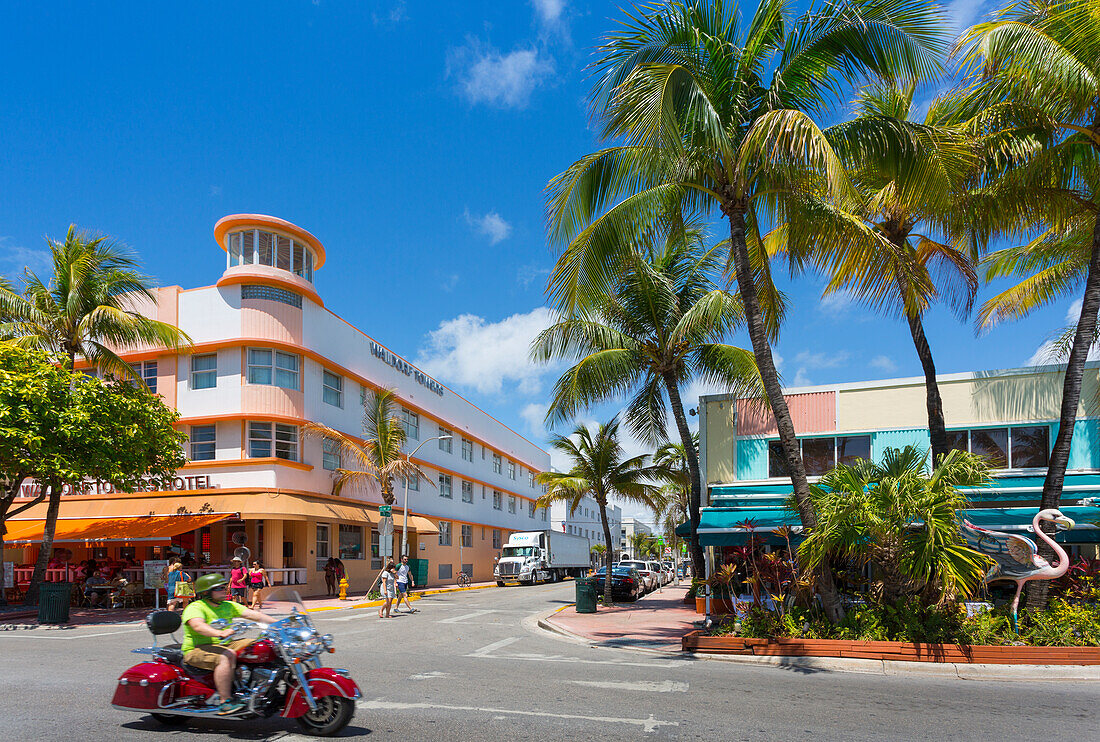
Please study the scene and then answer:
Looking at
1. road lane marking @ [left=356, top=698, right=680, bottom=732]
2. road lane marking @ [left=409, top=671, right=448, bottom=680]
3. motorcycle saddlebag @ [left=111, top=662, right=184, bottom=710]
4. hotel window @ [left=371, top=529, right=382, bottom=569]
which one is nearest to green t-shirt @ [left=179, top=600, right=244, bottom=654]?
motorcycle saddlebag @ [left=111, top=662, right=184, bottom=710]

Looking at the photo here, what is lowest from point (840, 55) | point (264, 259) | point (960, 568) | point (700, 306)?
point (960, 568)

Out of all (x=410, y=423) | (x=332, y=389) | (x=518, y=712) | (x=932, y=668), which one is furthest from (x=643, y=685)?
(x=410, y=423)

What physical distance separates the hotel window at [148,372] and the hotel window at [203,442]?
8.98 ft

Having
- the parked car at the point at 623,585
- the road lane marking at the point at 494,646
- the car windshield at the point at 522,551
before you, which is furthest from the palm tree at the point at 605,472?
the car windshield at the point at 522,551

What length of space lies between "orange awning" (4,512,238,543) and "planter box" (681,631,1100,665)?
20.2 meters

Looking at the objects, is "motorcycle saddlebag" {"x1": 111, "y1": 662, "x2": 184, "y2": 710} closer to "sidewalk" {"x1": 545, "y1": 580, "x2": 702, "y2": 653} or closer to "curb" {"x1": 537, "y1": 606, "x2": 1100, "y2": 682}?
"curb" {"x1": 537, "y1": 606, "x2": 1100, "y2": 682}

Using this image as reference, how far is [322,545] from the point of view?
32000mm

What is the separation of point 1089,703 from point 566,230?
978 centimetres

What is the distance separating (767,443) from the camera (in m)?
20.4

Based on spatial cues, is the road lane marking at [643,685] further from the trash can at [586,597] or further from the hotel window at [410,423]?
the hotel window at [410,423]

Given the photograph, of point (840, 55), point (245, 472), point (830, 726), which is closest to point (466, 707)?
point (830, 726)

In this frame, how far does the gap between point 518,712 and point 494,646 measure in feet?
23.2

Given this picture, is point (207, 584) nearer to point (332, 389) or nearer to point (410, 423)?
point (332, 389)

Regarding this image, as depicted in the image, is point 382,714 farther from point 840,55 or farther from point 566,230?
point 840,55
